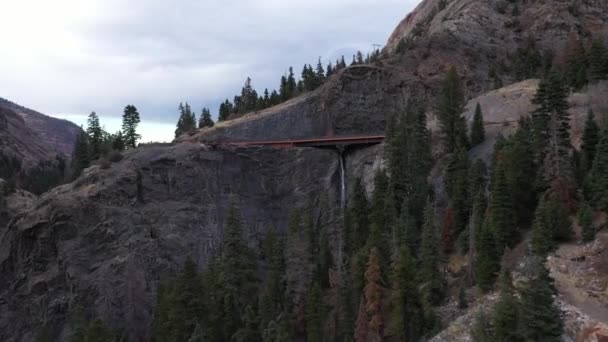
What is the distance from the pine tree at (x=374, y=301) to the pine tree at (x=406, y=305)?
1341 mm

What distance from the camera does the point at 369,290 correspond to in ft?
161

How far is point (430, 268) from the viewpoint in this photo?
49656mm

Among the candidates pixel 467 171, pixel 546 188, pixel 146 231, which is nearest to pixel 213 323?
pixel 146 231

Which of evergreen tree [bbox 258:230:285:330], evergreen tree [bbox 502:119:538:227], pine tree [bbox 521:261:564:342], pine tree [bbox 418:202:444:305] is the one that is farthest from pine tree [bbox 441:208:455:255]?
pine tree [bbox 521:261:564:342]

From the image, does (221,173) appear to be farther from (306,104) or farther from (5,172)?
(5,172)

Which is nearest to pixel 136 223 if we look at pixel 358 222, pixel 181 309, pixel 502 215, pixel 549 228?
pixel 181 309

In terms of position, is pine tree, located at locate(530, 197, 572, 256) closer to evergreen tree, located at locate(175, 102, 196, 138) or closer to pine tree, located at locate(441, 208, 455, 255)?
pine tree, located at locate(441, 208, 455, 255)

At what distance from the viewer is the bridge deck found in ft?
284

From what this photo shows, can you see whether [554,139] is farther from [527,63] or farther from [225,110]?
[225,110]

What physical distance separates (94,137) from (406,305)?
79.5m

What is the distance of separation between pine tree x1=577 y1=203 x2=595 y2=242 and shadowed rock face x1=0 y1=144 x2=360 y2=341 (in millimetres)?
38621

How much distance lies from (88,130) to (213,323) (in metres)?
67.7

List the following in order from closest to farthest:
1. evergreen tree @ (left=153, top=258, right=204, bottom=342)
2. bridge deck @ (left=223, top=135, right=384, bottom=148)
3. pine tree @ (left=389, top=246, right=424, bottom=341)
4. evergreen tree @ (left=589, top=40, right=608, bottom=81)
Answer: pine tree @ (left=389, top=246, right=424, bottom=341) → evergreen tree @ (left=153, top=258, right=204, bottom=342) → evergreen tree @ (left=589, top=40, right=608, bottom=81) → bridge deck @ (left=223, top=135, right=384, bottom=148)

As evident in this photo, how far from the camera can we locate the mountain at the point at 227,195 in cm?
7094
